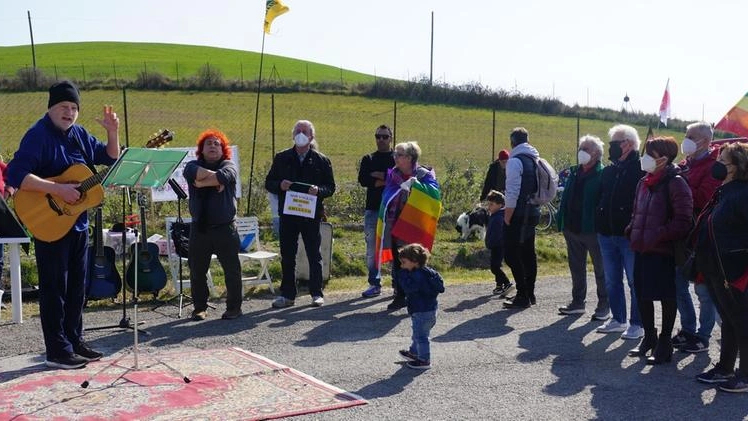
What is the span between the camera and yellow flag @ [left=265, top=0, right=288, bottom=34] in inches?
577

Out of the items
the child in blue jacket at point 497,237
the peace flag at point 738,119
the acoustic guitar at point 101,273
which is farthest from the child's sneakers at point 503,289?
the acoustic guitar at point 101,273

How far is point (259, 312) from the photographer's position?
962cm

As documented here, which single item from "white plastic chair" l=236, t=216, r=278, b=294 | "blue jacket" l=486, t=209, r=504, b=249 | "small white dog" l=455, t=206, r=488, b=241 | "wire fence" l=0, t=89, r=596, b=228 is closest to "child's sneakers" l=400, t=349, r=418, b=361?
"white plastic chair" l=236, t=216, r=278, b=294

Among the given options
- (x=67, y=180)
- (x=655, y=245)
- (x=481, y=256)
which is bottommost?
(x=481, y=256)

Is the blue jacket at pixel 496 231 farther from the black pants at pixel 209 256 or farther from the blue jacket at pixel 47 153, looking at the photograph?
the blue jacket at pixel 47 153

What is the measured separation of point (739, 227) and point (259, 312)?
5009mm

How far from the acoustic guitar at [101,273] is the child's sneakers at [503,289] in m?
4.35

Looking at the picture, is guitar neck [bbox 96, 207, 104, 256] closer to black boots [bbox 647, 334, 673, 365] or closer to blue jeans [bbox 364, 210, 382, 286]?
blue jeans [bbox 364, 210, 382, 286]

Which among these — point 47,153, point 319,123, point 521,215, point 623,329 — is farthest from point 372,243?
point 319,123

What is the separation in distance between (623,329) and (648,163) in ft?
6.82

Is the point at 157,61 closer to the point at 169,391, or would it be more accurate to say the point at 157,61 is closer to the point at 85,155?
the point at 85,155

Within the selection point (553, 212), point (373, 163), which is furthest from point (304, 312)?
point (553, 212)

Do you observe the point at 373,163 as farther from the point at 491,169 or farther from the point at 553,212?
the point at 553,212

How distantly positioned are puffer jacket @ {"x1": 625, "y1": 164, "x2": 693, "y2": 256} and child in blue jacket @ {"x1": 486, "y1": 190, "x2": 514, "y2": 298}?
328 centimetres
